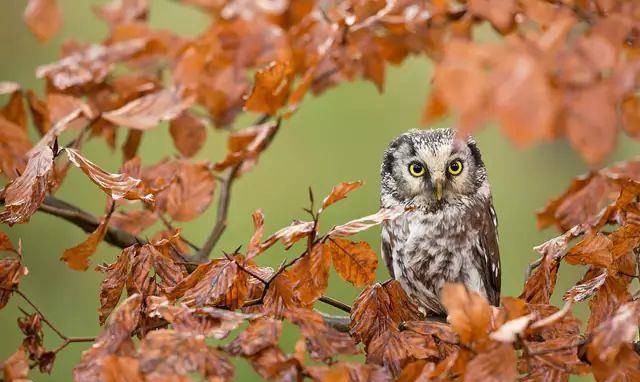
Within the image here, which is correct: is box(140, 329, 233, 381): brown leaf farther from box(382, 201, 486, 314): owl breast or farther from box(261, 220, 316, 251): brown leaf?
box(382, 201, 486, 314): owl breast

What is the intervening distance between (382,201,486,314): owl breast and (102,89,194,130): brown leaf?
1.96 feet

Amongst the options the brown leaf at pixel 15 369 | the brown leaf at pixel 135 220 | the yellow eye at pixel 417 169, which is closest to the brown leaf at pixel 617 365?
the brown leaf at pixel 15 369

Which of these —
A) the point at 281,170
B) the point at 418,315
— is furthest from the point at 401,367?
the point at 281,170

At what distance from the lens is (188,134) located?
5.20 feet

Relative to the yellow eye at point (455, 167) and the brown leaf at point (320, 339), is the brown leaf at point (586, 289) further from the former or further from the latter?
the yellow eye at point (455, 167)

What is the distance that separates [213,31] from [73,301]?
292 cm

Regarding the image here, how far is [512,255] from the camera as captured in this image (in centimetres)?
436

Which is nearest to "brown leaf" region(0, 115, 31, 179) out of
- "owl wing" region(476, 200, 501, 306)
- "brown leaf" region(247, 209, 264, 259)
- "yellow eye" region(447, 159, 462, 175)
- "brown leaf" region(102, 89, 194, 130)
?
"brown leaf" region(102, 89, 194, 130)

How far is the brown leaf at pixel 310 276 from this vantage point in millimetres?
1066

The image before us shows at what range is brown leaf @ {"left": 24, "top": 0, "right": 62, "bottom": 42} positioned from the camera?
5.41 feet

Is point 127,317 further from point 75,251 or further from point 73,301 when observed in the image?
point 73,301

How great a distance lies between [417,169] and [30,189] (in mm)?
927

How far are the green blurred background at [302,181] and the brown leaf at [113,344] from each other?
2.74 m

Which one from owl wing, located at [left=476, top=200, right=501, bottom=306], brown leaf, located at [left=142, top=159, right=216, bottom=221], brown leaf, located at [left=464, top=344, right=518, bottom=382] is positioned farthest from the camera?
owl wing, located at [left=476, top=200, right=501, bottom=306]
